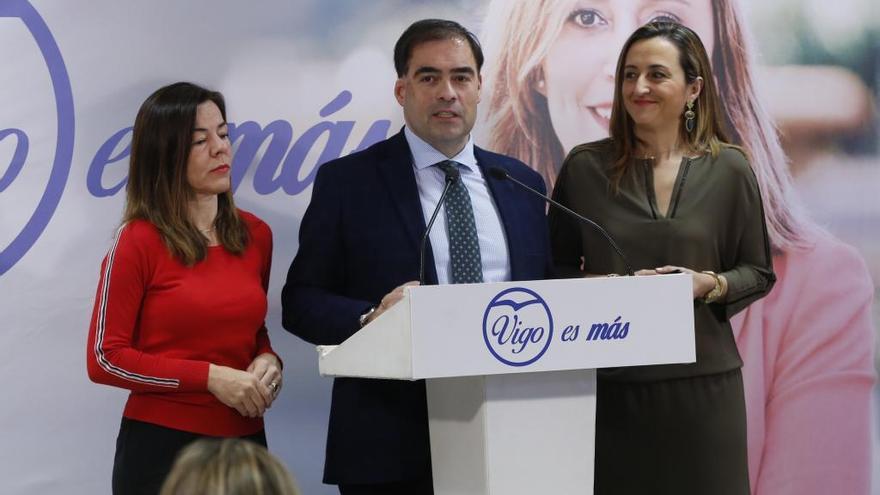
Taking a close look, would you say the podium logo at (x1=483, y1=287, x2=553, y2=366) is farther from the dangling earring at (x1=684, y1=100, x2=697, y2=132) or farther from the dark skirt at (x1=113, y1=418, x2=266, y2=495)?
the dangling earring at (x1=684, y1=100, x2=697, y2=132)

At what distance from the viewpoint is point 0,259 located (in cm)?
351

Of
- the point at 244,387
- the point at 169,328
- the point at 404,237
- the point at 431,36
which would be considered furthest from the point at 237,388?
the point at 431,36

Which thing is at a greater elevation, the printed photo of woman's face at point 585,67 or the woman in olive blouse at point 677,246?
the printed photo of woman's face at point 585,67

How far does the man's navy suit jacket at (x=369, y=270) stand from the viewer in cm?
260

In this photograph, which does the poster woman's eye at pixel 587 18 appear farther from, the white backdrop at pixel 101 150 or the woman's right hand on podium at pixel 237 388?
the woman's right hand on podium at pixel 237 388

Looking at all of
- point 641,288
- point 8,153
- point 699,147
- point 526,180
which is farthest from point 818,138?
point 8,153

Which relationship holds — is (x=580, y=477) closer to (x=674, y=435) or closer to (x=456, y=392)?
(x=456, y=392)

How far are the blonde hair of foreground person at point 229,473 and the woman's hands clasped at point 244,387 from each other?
3.89ft

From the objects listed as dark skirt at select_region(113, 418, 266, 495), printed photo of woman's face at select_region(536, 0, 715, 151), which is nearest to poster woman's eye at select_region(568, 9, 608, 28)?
printed photo of woman's face at select_region(536, 0, 715, 151)

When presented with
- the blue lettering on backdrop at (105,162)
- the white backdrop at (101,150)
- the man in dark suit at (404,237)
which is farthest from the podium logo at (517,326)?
the blue lettering on backdrop at (105,162)

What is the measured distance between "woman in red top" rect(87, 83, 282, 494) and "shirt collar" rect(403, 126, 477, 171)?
47 centimetres

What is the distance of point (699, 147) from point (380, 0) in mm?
1311

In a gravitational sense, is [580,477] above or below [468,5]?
below

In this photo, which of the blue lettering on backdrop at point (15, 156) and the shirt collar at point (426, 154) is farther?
the blue lettering on backdrop at point (15, 156)
